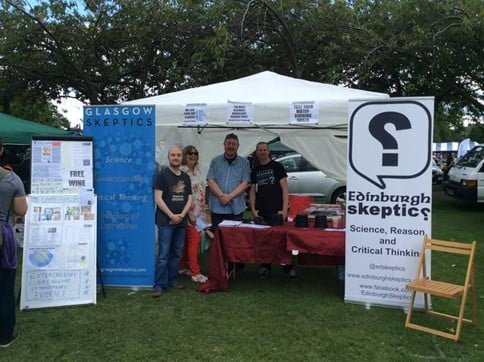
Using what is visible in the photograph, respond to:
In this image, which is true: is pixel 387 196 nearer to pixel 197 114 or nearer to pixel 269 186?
pixel 269 186

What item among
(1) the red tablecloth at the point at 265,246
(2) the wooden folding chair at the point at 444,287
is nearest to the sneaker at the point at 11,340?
(1) the red tablecloth at the point at 265,246

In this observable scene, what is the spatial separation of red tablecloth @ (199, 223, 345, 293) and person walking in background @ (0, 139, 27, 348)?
1969mm

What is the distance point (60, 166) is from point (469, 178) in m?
9.42

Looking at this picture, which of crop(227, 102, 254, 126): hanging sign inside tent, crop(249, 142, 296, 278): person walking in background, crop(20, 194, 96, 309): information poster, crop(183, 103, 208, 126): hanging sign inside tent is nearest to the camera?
crop(20, 194, 96, 309): information poster

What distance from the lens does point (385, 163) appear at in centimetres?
461

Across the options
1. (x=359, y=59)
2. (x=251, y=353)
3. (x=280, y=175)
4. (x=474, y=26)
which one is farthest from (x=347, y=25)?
(x=251, y=353)

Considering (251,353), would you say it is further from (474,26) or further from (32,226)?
(474,26)

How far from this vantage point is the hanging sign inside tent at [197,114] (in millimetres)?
5676

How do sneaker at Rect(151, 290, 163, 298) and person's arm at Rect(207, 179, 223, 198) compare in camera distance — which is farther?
person's arm at Rect(207, 179, 223, 198)

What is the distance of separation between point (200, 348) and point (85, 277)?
1644 mm

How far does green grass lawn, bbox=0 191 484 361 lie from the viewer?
146 inches

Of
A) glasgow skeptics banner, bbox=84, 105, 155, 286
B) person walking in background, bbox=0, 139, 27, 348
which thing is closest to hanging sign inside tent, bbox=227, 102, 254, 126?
glasgow skeptics banner, bbox=84, 105, 155, 286

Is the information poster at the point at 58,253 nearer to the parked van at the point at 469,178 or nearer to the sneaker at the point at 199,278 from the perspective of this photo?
the sneaker at the point at 199,278

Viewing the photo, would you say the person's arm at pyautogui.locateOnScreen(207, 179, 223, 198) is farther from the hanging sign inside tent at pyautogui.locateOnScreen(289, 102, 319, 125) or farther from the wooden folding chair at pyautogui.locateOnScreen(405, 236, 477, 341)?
the wooden folding chair at pyautogui.locateOnScreen(405, 236, 477, 341)
